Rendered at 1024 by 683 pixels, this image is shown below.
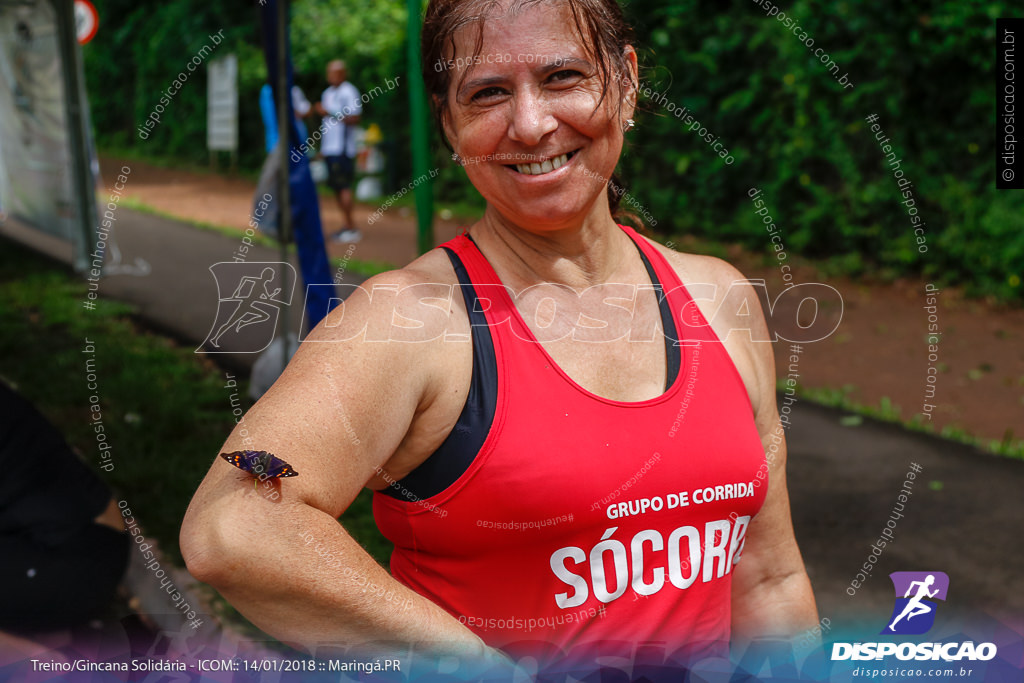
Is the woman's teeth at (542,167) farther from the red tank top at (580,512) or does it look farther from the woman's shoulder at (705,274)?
the woman's shoulder at (705,274)

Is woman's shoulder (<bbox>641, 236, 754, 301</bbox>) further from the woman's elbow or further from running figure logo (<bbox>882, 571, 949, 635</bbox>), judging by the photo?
the woman's elbow

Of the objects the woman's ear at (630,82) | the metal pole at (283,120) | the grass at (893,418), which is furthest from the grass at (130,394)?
the grass at (893,418)

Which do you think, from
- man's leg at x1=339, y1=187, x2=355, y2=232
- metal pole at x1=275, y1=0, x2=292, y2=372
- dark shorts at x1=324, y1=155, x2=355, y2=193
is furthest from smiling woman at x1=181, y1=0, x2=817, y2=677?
dark shorts at x1=324, y1=155, x2=355, y2=193

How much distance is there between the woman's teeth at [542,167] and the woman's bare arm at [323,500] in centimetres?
30

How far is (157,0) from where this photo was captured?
1141 cm

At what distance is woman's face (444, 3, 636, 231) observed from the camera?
128cm

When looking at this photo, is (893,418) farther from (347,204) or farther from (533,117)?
(533,117)

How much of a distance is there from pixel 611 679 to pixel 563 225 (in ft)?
2.25

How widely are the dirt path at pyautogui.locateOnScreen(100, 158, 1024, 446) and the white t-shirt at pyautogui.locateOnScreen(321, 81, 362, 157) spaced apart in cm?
41

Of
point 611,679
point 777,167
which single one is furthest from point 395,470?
point 777,167

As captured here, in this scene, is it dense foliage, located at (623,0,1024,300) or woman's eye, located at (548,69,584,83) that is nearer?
woman's eye, located at (548,69,584,83)

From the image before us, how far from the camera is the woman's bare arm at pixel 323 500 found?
1.00 meters

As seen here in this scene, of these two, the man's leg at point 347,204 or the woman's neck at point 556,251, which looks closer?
the woman's neck at point 556,251

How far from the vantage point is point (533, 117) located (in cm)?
128
